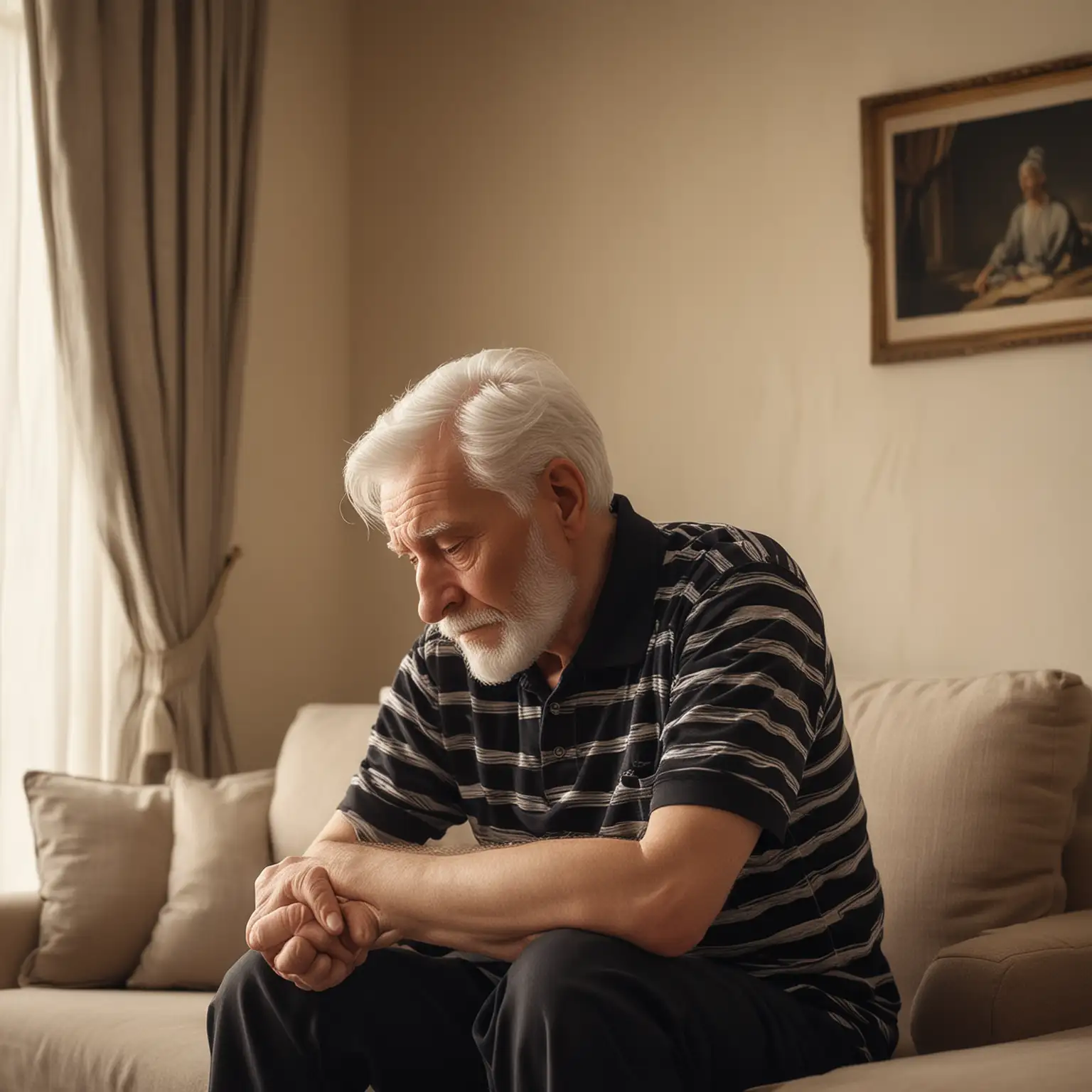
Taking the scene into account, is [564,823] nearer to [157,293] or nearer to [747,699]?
[747,699]

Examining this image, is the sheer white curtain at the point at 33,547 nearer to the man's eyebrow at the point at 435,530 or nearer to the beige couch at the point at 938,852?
the beige couch at the point at 938,852

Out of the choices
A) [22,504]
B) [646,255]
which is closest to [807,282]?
[646,255]

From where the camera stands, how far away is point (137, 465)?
119 inches

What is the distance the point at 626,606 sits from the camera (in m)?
1.72

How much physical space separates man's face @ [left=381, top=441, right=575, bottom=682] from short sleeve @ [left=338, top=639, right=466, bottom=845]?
18 centimetres

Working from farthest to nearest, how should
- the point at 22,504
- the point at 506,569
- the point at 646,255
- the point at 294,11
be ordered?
1. the point at 294,11
2. the point at 646,255
3. the point at 22,504
4. the point at 506,569

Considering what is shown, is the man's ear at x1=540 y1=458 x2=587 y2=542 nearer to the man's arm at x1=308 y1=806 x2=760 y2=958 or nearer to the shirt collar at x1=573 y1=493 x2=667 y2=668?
the shirt collar at x1=573 y1=493 x2=667 y2=668

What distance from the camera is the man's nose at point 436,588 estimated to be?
175cm

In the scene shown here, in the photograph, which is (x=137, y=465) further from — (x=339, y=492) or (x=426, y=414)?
(x=426, y=414)

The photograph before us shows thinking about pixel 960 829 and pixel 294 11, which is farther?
pixel 294 11

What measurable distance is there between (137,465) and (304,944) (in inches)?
67.2

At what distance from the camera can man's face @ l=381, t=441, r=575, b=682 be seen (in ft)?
5.64

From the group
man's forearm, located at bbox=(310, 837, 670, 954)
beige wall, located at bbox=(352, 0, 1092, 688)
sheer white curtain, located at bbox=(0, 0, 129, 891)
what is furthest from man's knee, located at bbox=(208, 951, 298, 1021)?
beige wall, located at bbox=(352, 0, 1092, 688)

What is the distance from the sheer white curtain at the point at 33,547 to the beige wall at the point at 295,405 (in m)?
0.42
